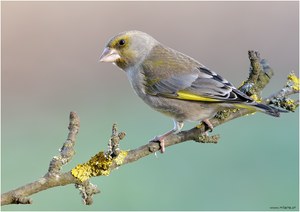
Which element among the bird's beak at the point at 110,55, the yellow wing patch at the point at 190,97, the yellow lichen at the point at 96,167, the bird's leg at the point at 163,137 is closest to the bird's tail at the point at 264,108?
the yellow wing patch at the point at 190,97

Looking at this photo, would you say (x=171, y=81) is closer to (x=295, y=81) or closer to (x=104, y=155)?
(x=295, y=81)

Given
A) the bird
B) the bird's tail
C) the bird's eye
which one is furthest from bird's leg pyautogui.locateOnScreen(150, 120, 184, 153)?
the bird's eye

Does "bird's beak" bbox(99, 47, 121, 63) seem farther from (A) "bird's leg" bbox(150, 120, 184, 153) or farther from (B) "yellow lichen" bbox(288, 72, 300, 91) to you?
(B) "yellow lichen" bbox(288, 72, 300, 91)

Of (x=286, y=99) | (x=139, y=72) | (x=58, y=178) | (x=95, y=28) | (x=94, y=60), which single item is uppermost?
(x=95, y=28)

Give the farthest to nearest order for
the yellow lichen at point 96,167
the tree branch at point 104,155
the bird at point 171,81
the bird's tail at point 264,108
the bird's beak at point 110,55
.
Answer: the bird's beak at point 110,55 < the bird at point 171,81 < the bird's tail at point 264,108 < the yellow lichen at point 96,167 < the tree branch at point 104,155

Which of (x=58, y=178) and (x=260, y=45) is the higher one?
(x=260, y=45)

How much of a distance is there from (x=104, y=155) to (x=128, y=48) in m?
1.15

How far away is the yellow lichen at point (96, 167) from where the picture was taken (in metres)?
2.40

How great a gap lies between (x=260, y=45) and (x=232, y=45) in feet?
0.82

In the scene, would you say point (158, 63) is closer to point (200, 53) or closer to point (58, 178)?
point (58, 178)

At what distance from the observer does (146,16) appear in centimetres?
608

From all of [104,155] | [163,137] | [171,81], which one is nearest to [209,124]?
[163,137]

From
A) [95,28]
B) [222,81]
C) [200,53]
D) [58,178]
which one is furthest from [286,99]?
[95,28]

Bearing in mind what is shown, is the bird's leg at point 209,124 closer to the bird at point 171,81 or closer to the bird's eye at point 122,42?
the bird at point 171,81
